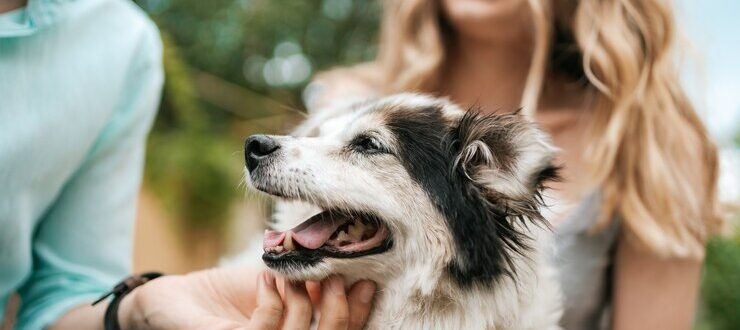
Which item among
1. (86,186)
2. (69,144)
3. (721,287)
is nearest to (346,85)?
(86,186)

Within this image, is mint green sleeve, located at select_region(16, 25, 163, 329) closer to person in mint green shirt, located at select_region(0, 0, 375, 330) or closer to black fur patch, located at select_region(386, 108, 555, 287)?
person in mint green shirt, located at select_region(0, 0, 375, 330)

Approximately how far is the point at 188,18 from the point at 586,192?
257cm

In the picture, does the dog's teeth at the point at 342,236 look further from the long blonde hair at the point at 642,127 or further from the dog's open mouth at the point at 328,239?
the long blonde hair at the point at 642,127

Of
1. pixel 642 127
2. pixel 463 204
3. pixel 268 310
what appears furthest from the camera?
pixel 642 127

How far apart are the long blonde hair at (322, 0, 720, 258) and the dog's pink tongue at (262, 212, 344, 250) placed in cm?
92

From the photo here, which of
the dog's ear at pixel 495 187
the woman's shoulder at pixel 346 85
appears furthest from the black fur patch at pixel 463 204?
the woman's shoulder at pixel 346 85

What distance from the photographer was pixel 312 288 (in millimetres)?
1591

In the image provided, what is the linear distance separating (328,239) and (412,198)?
0.21 metres

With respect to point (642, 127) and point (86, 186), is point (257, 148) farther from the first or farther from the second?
point (642, 127)

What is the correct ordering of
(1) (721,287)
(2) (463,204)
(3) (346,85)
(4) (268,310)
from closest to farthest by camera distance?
(4) (268,310) < (2) (463,204) < (3) (346,85) < (1) (721,287)

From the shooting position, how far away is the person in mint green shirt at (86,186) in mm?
1529

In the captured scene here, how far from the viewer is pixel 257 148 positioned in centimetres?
158

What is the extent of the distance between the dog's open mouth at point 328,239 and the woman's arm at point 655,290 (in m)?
1.08

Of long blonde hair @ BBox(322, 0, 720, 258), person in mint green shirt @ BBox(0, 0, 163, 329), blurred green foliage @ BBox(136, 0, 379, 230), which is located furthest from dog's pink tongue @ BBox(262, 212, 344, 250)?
blurred green foliage @ BBox(136, 0, 379, 230)
